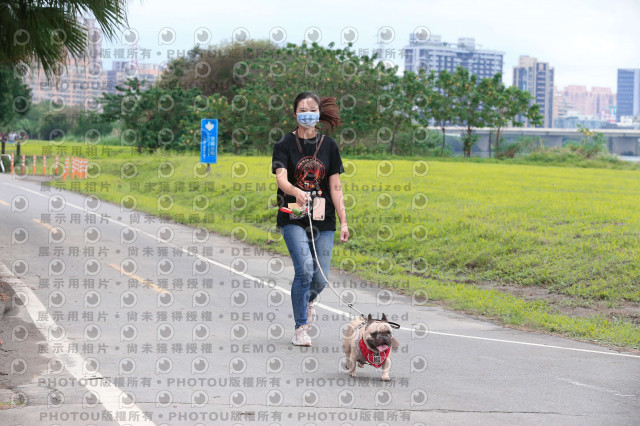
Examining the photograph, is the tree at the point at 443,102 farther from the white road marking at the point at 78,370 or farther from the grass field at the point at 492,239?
the white road marking at the point at 78,370

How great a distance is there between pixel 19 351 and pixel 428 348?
3.72 meters

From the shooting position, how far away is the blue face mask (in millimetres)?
7129

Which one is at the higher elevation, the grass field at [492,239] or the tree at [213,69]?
the tree at [213,69]

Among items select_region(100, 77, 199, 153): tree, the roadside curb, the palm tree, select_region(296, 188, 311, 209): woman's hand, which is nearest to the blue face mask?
select_region(296, 188, 311, 209): woman's hand

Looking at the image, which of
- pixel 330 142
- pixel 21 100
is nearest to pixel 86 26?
pixel 330 142

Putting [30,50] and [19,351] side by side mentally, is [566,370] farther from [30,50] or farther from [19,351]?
[30,50]

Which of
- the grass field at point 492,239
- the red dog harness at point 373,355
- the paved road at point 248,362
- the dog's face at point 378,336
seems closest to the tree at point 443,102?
the grass field at point 492,239

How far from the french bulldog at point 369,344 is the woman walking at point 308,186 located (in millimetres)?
994

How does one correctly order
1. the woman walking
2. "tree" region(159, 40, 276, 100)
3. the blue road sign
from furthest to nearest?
"tree" region(159, 40, 276, 100) → the blue road sign → the woman walking

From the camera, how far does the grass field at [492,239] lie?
1088 cm

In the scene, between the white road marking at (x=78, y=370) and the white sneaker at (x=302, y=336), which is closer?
the white road marking at (x=78, y=370)

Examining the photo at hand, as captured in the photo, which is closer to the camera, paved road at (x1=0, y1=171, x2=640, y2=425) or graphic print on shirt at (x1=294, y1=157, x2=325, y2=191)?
paved road at (x1=0, y1=171, x2=640, y2=425)

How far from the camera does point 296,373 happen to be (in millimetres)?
6531

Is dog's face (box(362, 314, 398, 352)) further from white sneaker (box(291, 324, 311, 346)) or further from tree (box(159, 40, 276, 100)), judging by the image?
tree (box(159, 40, 276, 100))
